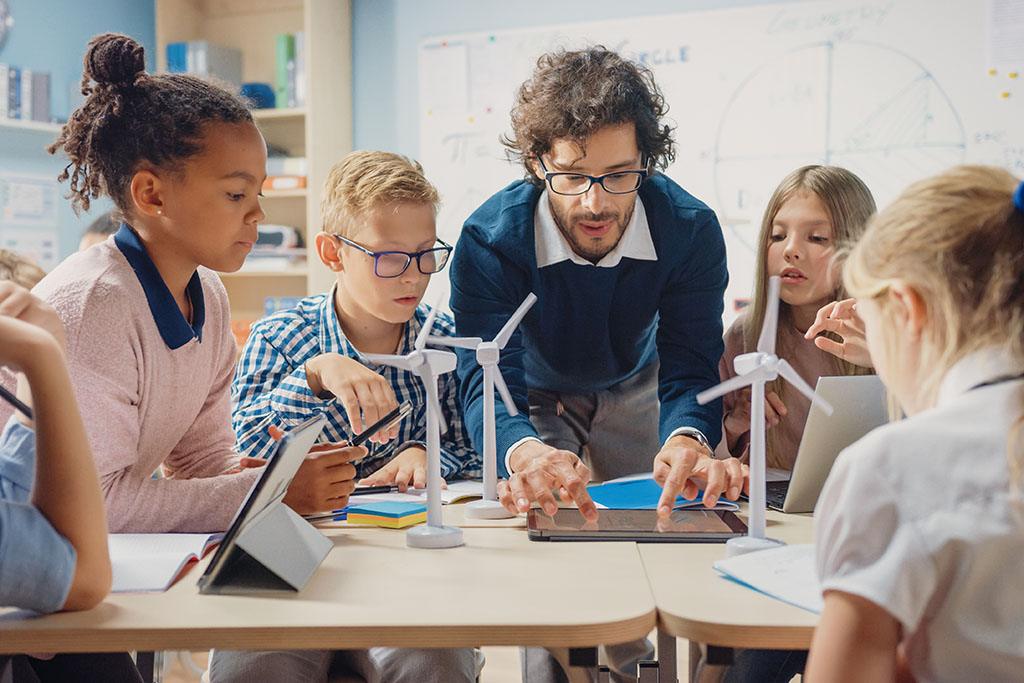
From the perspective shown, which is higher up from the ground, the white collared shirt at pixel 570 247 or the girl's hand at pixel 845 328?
the white collared shirt at pixel 570 247

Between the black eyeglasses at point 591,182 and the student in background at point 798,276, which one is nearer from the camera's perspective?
the black eyeglasses at point 591,182

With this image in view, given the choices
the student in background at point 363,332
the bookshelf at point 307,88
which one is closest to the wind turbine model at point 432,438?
the student in background at point 363,332

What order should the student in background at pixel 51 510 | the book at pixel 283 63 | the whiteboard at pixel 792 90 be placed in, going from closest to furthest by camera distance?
1. the student in background at pixel 51 510
2. the whiteboard at pixel 792 90
3. the book at pixel 283 63

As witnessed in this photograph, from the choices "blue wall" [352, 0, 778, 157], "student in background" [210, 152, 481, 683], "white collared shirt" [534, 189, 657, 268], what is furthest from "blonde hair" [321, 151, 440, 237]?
"blue wall" [352, 0, 778, 157]

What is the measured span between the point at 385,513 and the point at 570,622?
495 millimetres

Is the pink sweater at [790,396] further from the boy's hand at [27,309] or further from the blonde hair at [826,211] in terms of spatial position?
the boy's hand at [27,309]

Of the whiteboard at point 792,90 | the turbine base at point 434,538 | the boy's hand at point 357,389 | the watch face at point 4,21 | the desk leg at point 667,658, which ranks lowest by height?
the desk leg at point 667,658

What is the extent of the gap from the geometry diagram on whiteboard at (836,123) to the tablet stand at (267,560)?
115 inches

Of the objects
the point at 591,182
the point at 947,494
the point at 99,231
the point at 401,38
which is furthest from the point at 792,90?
the point at 947,494

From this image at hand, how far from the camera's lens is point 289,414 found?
172 centimetres

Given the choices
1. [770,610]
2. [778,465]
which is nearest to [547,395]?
[778,465]

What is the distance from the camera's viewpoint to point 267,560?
99 centimetres

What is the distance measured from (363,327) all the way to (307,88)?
2353 millimetres

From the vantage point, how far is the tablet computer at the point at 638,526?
1.20 meters
